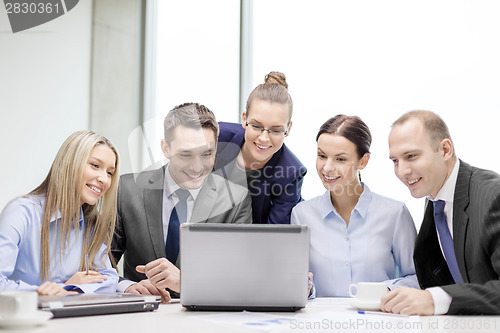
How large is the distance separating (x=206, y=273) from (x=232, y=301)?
100mm

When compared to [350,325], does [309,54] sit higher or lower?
higher

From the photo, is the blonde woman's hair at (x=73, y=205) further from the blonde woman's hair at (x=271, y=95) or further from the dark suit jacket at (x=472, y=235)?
the dark suit jacket at (x=472, y=235)

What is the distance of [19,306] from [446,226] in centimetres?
144

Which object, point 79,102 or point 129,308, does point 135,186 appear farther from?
point 79,102

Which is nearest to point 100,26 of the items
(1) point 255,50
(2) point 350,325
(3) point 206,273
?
(1) point 255,50

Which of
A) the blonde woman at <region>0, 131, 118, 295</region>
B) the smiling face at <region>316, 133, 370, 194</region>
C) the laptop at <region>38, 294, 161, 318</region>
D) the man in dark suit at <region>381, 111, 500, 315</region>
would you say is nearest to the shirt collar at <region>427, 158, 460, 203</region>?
the man in dark suit at <region>381, 111, 500, 315</region>

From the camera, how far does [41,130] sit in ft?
11.8

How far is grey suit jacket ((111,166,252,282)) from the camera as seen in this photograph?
87.9 inches

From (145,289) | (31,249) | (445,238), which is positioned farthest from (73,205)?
(445,238)

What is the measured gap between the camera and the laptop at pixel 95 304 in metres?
1.23

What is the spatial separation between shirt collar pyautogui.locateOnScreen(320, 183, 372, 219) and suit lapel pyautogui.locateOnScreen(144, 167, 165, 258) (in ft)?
2.33

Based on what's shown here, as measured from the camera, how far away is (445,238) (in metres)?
1.87

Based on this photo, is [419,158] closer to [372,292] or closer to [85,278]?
[372,292]

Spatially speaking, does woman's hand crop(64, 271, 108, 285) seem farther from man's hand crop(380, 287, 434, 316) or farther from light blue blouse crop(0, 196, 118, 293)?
man's hand crop(380, 287, 434, 316)
